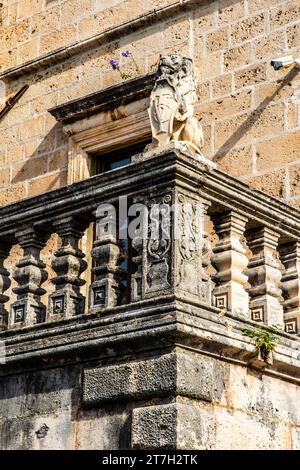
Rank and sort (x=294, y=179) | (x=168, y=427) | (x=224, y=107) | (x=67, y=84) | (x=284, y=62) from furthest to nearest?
1. (x=67, y=84)
2. (x=224, y=107)
3. (x=284, y=62)
4. (x=294, y=179)
5. (x=168, y=427)

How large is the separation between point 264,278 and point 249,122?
100 inches

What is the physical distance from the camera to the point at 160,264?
17.4 ft

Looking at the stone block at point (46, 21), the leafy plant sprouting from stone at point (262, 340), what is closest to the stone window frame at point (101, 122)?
the stone block at point (46, 21)

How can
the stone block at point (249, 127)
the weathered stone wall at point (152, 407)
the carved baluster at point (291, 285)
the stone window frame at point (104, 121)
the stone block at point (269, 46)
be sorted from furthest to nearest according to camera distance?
the stone window frame at point (104, 121) < the stone block at point (269, 46) < the stone block at point (249, 127) < the carved baluster at point (291, 285) < the weathered stone wall at point (152, 407)

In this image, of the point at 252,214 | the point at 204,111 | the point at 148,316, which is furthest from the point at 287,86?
the point at 148,316

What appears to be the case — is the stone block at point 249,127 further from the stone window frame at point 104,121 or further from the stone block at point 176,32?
the stone block at point 176,32

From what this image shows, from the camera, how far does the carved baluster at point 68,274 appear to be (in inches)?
227

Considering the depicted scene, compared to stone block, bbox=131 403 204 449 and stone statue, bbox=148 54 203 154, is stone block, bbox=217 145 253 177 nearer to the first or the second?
stone statue, bbox=148 54 203 154

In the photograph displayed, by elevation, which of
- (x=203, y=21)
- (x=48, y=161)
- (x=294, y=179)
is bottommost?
(x=294, y=179)

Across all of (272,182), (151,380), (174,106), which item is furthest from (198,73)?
(151,380)

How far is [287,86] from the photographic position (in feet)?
26.3

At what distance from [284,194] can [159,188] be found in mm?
2493

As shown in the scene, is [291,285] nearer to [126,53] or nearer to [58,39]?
[126,53]

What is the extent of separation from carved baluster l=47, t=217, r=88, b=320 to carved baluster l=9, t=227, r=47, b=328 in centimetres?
19
